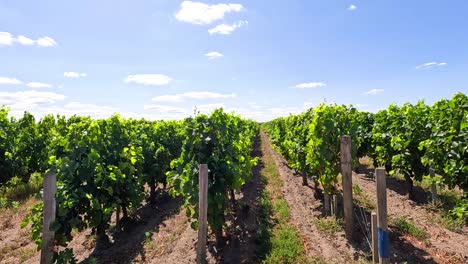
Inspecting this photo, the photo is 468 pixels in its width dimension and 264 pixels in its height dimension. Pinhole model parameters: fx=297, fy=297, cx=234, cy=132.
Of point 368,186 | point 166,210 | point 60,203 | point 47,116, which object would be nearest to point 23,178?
point 47,116

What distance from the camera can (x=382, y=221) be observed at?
468cm

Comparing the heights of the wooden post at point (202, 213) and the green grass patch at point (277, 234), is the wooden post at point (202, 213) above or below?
above

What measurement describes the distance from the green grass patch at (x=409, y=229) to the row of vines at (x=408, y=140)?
61.8 inches

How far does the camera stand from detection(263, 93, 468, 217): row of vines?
17.3 feet

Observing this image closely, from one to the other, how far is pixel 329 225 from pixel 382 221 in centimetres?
356

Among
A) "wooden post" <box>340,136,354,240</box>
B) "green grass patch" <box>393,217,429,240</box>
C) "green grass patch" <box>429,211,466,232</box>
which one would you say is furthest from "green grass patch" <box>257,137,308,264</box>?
"green grass patch" <box>429,211,466,232</box>

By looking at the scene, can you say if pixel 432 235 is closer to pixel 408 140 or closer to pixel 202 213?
pixel 408 140

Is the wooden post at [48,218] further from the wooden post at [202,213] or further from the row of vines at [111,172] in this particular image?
the wooden post at [202,213]

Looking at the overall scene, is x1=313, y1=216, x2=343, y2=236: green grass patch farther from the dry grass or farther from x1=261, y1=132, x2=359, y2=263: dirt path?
the dry grass

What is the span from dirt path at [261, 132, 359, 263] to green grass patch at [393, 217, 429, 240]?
5.29 ft

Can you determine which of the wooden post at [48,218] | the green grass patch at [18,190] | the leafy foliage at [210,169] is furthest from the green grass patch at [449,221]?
the green grass patch at [18,190]

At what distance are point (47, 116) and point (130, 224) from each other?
41.5 ft

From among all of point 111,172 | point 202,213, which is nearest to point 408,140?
point 202,213

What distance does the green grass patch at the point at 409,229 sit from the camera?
7.33 m
